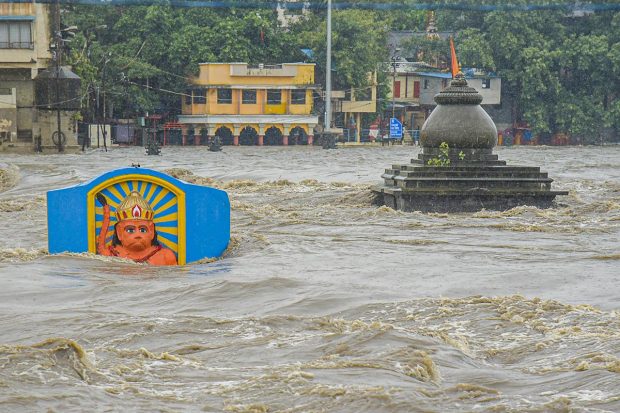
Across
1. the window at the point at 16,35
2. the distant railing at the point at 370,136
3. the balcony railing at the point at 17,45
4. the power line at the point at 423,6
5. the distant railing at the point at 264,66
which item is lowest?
the distant railing at the point at 370,136

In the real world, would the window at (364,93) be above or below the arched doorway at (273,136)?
above

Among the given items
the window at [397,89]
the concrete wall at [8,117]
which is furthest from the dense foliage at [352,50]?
the concrete wall at [8,117]

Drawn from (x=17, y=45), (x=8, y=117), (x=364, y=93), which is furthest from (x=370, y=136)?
(x=8, y=117)

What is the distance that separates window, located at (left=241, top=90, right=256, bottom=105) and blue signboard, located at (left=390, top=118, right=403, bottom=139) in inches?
296

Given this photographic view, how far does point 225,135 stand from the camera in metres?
63.4

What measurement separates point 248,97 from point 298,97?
2.60m

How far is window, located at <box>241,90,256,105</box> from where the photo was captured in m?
61.6

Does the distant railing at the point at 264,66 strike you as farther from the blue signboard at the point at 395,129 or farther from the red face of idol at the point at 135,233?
the red face of idol at the point at 135,233

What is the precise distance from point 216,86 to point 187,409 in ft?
177

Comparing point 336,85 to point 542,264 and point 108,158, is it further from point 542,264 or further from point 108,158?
point 542,264

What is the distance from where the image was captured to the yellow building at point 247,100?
199 ft

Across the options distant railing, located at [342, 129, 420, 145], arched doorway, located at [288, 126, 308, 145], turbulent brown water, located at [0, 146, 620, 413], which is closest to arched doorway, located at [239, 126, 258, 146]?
arched doorway, located at [288, 126, 308, 145]

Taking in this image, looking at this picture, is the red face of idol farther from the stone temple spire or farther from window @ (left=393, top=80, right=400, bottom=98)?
window @ (left=393, top=80, right=400, bottom=98)

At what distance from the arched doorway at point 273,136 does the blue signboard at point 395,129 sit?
5.80m
